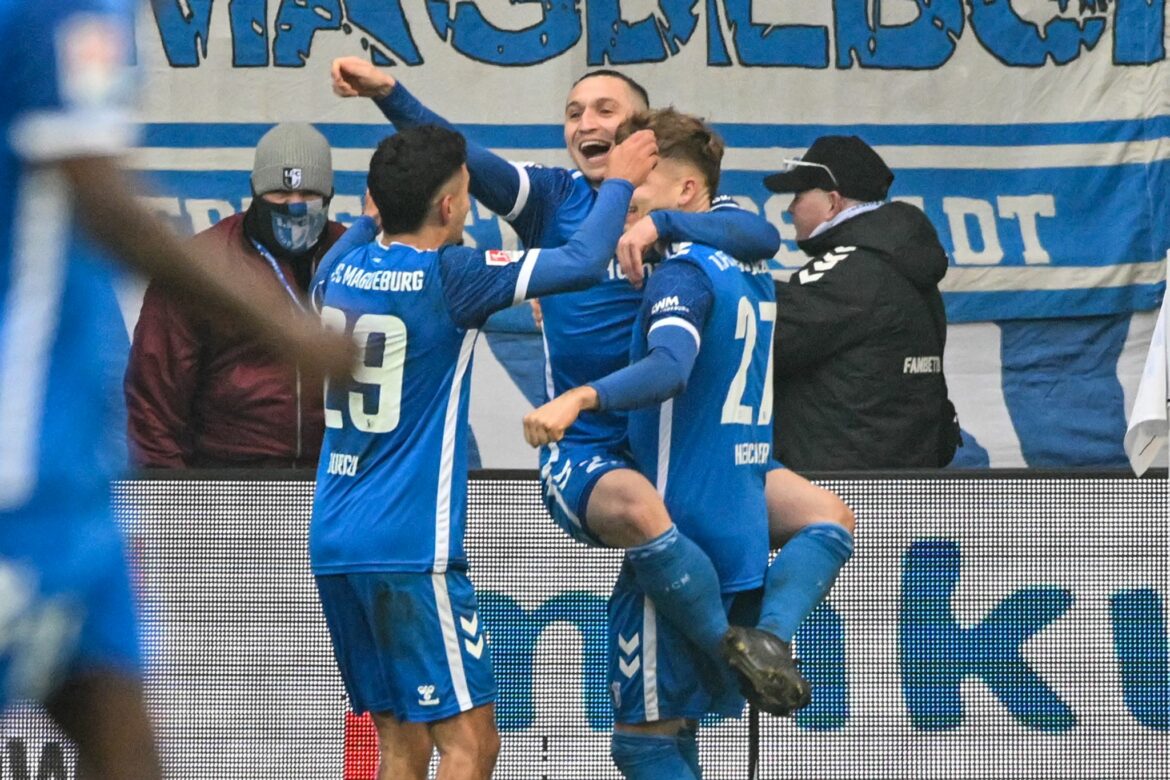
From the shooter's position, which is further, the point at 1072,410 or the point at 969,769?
the point at 1072,410

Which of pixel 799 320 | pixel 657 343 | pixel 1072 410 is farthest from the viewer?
pixel 1072 410

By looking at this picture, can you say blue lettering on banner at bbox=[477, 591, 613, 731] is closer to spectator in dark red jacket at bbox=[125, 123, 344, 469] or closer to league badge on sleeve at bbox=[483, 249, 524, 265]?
spectator in dark red jacket at bbox=[125, 123, 344, 469]

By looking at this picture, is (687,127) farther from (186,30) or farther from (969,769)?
(186,30)

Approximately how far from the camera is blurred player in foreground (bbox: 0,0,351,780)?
2.85 m

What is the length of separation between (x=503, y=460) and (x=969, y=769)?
8.56 feet

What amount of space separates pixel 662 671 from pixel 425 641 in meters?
0.70

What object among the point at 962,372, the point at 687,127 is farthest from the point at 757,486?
the point at 962,372

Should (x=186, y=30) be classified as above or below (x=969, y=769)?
above

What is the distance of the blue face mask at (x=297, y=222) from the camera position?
7.74 metres

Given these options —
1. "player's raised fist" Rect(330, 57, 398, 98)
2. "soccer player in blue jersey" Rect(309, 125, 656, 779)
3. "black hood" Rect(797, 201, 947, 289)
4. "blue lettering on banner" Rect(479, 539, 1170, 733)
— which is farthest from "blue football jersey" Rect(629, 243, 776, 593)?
"black hood" Rect(797, 201, 947, 289)

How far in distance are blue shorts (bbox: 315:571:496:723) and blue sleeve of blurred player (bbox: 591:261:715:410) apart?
0.90 m

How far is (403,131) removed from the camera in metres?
5.85

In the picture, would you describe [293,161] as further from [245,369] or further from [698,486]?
[698,486]

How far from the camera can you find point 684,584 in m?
5.51
